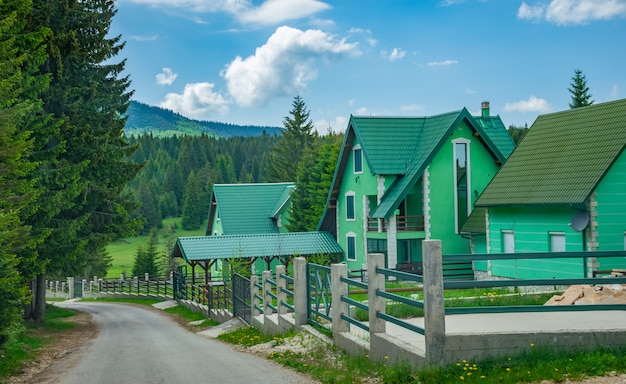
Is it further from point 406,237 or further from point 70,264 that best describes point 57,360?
point 406,237

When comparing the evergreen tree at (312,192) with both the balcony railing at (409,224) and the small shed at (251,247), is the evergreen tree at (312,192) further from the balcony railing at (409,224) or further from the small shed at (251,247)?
the balcony railing at (409,224)

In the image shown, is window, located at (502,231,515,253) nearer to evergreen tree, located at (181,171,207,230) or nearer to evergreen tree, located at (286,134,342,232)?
evergreen tree, located at (286,134,342,232)

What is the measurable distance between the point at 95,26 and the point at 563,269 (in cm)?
2010

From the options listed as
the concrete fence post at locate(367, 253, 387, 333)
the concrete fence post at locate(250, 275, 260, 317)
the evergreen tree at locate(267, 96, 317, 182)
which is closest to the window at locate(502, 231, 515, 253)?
the concrete fence post at locate(250, 275, 260, 317)

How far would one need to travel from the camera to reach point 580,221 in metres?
24.6

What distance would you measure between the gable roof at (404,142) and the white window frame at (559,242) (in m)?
9.91

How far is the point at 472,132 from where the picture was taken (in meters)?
37.0

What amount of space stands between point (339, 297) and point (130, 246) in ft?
432

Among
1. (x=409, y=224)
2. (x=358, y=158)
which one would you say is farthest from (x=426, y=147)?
(x=358, y=158)

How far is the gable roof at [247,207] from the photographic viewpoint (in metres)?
52.4

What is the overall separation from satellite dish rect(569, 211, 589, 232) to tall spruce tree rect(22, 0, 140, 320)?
56.3 ft

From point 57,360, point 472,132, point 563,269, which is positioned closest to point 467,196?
point 472,132

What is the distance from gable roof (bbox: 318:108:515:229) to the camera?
3591 centimetres

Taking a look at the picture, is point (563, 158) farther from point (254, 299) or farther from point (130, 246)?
point (130, 246)
